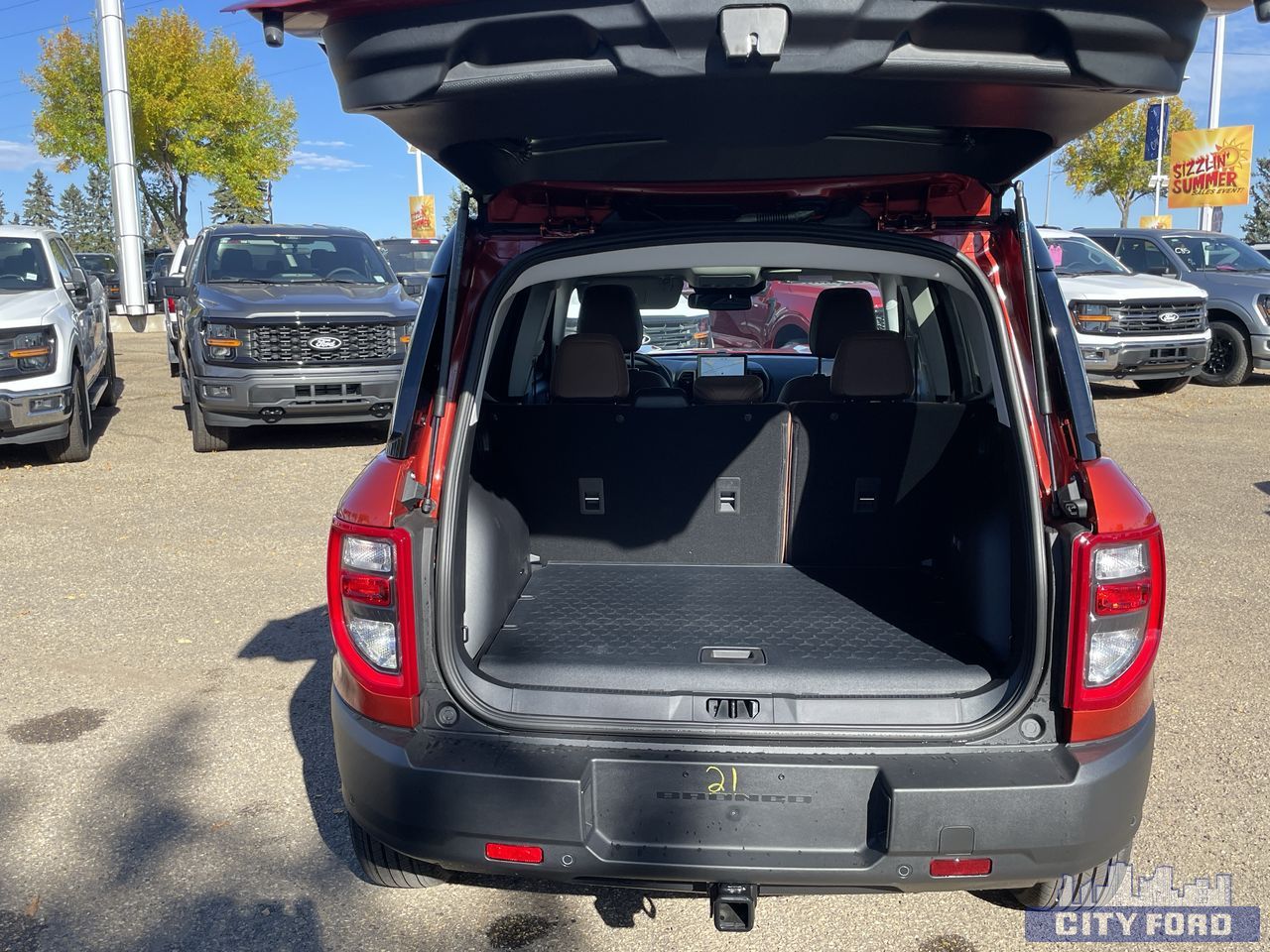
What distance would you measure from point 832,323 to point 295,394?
622 cm

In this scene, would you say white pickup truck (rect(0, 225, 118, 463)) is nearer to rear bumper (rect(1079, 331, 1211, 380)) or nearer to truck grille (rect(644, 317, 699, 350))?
truck grille (rect(644, 317, 699, 350))

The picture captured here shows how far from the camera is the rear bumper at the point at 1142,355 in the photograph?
39.8 feet

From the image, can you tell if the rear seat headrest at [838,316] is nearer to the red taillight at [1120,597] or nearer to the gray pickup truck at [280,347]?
the red taillight at [1120,597]

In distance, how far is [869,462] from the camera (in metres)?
3.99

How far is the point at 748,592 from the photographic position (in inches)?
144

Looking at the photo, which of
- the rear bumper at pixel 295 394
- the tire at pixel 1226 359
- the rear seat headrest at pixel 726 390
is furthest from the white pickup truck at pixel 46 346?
the tire at pixel 1226 359

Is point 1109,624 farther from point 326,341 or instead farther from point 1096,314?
point 1096,314

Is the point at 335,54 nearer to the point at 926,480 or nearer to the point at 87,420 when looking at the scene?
the point at 926,480

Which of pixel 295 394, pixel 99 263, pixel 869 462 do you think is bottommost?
pixel 295 394

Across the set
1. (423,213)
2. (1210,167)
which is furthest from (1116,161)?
(423,213)

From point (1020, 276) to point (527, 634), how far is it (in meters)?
1.67

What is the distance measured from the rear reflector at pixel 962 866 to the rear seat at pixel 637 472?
180 cm

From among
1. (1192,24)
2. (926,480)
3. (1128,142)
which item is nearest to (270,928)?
(926,480)

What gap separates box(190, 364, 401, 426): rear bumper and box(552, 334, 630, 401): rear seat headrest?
5.74 metres
